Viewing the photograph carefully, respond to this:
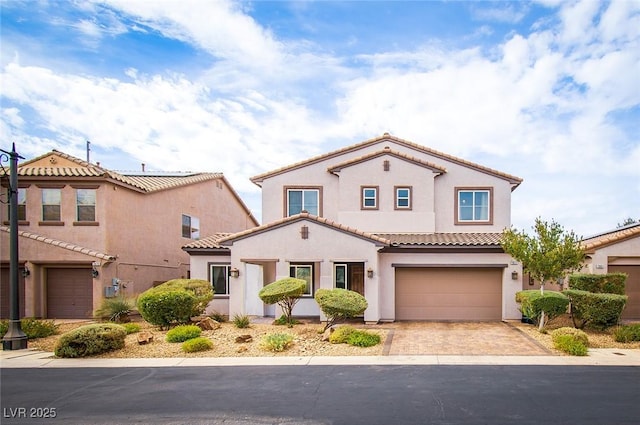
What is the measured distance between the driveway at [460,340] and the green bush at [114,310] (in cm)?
1102

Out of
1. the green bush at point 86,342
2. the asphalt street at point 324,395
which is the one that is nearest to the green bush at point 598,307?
the asphalt street at point 324,395

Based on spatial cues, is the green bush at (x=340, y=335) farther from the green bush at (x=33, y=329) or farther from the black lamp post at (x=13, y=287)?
the green bush at (x=33, y=329)

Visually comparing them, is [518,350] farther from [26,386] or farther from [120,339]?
[26,386]

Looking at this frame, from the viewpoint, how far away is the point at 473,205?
22828mm

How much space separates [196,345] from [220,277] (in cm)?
755

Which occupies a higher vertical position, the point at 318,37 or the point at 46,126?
the point at 318,37

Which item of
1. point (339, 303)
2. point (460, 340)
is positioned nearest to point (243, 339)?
point (339, 303)

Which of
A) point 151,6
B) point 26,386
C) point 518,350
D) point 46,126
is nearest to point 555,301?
point 518,350

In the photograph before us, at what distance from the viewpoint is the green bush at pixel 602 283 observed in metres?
17.5

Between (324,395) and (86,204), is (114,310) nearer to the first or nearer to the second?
(86,204)

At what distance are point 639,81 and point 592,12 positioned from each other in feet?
14.3

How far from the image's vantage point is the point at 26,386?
1084cm

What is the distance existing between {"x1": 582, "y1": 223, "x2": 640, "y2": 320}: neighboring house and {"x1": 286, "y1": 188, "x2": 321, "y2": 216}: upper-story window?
483 inches

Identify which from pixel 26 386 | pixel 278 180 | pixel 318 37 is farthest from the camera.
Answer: pixel 278 180
